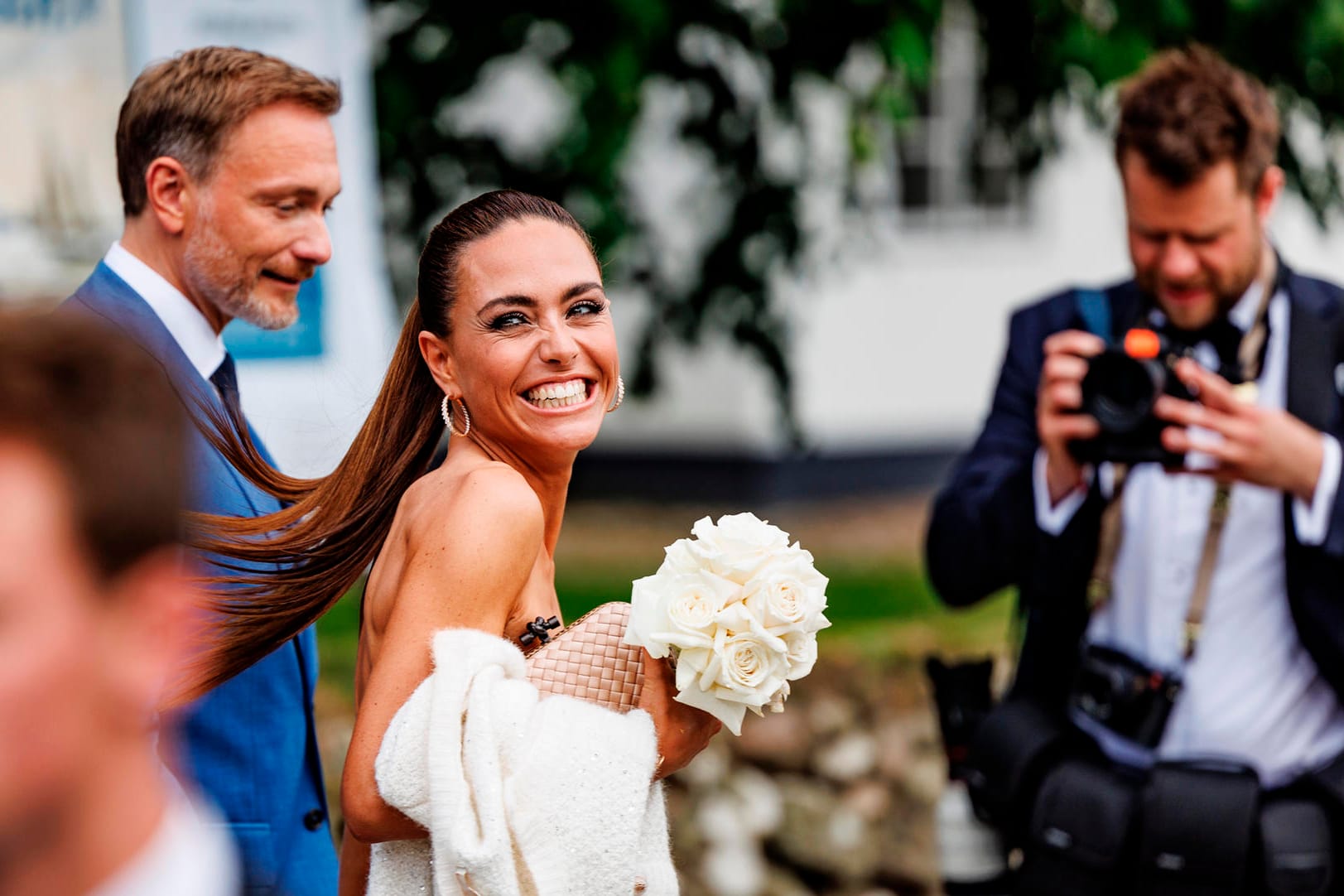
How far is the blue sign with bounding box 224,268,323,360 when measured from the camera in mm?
3246

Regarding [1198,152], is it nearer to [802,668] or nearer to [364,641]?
[802,668]

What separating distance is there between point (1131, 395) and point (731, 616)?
1.59m

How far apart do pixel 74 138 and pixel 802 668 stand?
2543mm

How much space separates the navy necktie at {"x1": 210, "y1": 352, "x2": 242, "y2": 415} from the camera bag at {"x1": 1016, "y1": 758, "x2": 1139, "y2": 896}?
70.8 inches

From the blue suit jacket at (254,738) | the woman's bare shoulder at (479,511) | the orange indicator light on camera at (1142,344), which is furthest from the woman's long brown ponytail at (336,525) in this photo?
the orange indicator light on camera at (1142,344)

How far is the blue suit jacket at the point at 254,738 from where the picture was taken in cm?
219

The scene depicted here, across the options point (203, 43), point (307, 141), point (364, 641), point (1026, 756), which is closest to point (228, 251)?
point (307, 141)

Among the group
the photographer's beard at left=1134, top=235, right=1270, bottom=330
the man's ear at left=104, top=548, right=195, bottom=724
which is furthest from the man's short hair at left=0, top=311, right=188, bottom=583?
the photographer's beard at left=1134, top=235, right=1270, bottom=330

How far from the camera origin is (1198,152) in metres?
3.04

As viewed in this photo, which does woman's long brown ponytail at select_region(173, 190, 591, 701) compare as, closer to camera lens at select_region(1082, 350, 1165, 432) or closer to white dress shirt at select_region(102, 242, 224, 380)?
white dress shirt at select_region(102, 242, 224, 380)

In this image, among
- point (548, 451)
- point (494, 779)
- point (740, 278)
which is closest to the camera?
point (494, 779)

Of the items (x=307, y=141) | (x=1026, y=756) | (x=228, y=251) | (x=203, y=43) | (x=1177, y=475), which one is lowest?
(x=1026, y=756)

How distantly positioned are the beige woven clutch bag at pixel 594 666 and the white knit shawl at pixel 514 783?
0.19 feet

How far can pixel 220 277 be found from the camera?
2307mm
